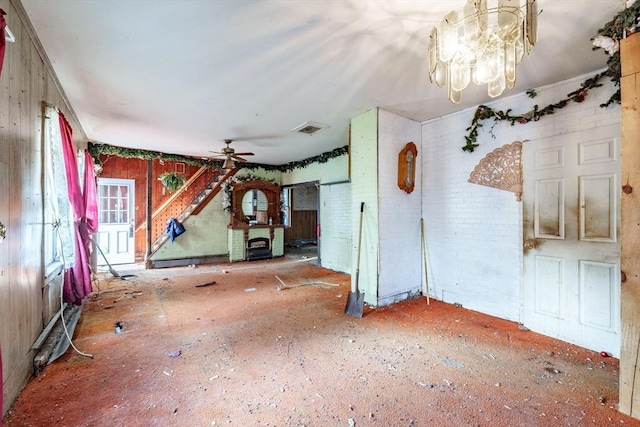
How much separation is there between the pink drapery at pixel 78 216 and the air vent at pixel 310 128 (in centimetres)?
289

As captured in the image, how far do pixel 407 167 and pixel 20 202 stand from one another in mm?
4082

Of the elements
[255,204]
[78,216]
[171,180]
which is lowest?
[78,216]

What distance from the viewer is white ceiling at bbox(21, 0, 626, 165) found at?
192 cm

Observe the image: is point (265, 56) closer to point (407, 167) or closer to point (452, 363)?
point (407, 167)

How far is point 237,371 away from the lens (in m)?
2.30

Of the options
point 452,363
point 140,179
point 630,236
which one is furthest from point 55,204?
point 140,179

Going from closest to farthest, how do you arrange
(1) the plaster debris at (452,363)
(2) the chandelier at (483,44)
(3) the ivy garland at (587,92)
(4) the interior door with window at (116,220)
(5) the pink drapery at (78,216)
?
(2) the chandelier at (483,44), (3) the ivy garland at (587,92), (1) the plaster debris at (452,363), (5) the pink drapery at (78,216), (4) the interior door with window at (116,220)

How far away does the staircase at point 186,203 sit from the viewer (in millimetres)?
6797

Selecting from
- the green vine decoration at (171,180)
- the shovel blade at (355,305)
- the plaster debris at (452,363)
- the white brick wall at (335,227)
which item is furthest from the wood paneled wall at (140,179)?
the plaster debris at (452,363)

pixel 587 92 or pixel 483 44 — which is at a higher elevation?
pixel 587 92

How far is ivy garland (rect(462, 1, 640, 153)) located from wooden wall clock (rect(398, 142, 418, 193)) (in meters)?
0.68

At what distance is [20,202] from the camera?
2.05 meters

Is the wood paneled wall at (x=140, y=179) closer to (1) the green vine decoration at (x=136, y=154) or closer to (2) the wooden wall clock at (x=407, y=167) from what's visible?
(1) the green vine decoration at (x=136, y=154)

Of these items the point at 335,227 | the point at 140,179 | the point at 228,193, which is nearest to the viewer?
the point at 335,227
